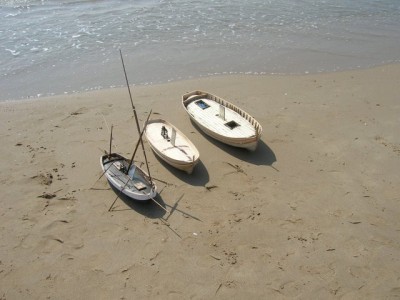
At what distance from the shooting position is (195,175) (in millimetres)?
12375

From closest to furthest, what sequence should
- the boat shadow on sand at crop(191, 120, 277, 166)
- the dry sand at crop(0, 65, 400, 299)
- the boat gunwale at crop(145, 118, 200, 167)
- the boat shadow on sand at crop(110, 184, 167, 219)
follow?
the dry sand at crop(0, 65, 400, 299) → the boat shadow on sand at crop(110, 184, 167, 219) → the boat gunwale at crop(145, 118, 200, 167) → the boat shadow on sand at crop(191, 120, 277, 166)

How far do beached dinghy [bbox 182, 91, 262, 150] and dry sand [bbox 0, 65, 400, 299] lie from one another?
0.51 m

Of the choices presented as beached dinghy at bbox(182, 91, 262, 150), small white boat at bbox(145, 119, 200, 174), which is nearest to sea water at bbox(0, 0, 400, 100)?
beached dinghy at bbox(182, 91, 262, 150)

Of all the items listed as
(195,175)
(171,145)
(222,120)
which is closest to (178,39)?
(222,120)

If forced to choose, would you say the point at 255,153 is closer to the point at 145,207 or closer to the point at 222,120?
the point at 222,120

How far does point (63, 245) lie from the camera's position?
10078 millimetres

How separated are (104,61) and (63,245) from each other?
11808mm

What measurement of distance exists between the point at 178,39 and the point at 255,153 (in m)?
11.2

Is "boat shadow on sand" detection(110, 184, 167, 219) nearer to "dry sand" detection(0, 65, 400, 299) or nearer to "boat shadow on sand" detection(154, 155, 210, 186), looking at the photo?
"dry sand" detection(0, 65, 400, 299)

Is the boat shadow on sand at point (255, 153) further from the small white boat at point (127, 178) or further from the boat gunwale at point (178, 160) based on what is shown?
the small white boat at point (127, 178)

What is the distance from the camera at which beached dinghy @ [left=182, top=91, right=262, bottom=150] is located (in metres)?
13.0

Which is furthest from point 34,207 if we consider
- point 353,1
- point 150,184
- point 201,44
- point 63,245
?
point 353,1

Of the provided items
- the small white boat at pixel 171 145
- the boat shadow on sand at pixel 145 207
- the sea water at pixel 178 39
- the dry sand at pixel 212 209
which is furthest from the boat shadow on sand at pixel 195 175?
the sea water at pixel 178 39

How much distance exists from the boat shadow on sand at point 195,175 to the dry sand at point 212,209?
0.05 m
